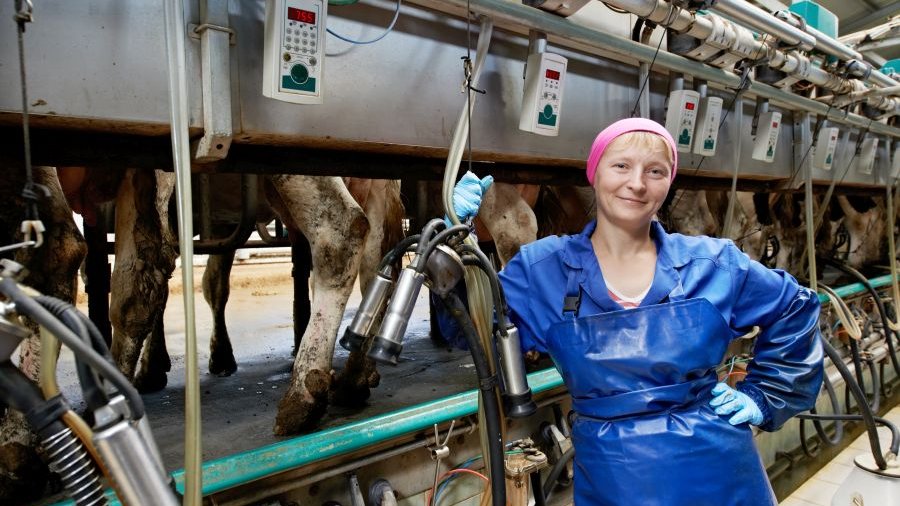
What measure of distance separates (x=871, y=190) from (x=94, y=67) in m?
5.67

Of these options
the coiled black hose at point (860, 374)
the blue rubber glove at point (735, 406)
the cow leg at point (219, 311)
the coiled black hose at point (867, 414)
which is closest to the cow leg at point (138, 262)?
the cow leg at point (219, 311)

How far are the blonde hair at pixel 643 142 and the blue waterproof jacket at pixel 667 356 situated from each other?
8.1 inches

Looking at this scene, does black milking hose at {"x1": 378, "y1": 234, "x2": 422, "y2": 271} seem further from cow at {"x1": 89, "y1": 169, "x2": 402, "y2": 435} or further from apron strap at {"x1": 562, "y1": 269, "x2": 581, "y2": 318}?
cow at {"x1": 89, "y1": 169, "x2": 402, "y2": 435}

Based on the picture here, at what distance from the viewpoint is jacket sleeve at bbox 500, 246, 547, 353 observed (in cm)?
131

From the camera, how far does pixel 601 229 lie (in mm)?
1346

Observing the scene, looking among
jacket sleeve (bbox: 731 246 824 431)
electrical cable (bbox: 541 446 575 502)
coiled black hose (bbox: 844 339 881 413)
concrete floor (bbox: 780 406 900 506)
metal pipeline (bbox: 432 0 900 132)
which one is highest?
metal pipeline (bbox: 432 0 900 132)

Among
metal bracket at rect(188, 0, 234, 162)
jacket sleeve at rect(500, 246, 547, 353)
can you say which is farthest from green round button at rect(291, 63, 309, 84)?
jacket sleeve at rect(500, 246, 547, 353)

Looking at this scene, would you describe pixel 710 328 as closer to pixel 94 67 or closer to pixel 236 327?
pixel 94 67

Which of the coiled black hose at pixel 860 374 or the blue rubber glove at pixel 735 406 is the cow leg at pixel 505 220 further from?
the coiled black hose at pixel 860 374

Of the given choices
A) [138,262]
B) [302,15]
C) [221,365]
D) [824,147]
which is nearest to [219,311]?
[221,365]

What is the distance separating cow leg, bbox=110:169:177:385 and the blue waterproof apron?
1.59 meters

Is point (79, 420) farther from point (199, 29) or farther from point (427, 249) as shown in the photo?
point (199, 29)

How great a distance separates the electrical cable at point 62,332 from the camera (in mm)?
561

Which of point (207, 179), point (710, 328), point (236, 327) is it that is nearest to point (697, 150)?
point (710, 328)
